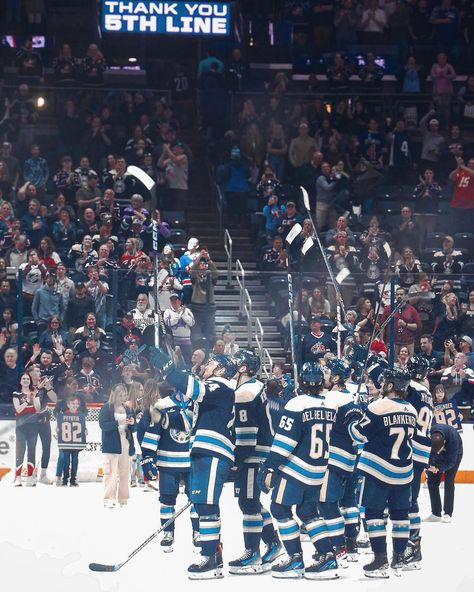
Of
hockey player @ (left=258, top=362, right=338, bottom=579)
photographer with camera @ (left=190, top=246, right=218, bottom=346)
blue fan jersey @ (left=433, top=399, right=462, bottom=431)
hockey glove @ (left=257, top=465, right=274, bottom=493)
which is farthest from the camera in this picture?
photographer with camera @ (left=190, top=246, right=218, bottom=346)

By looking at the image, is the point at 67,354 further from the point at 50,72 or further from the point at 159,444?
the point at 50,72

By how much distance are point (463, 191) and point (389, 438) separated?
1008 centimetres

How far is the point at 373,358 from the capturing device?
13.7 meters

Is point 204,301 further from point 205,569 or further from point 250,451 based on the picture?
point 205,569

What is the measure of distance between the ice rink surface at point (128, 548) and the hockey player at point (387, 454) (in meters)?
0.56

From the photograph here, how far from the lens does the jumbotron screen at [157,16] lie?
22047 millimetres

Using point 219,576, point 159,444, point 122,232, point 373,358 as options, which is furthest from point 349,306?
point 219,576

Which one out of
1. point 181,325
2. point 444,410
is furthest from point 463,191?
point 444,410

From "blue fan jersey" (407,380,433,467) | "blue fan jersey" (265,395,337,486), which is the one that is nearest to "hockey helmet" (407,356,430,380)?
"blue fan jersey" (407,380,433,467)

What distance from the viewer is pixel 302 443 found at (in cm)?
1162

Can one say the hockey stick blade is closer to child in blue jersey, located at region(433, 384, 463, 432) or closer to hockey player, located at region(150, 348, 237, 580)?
hockey player, located at region(150, 348, 237, 580)

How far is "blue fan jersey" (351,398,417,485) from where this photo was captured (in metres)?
11.6

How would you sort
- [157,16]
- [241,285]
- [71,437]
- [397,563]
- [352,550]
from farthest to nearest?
[157,16], [241,285], [71,437], [352,550], [397,563]

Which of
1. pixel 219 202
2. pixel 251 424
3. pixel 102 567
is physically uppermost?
pixel 219 202
